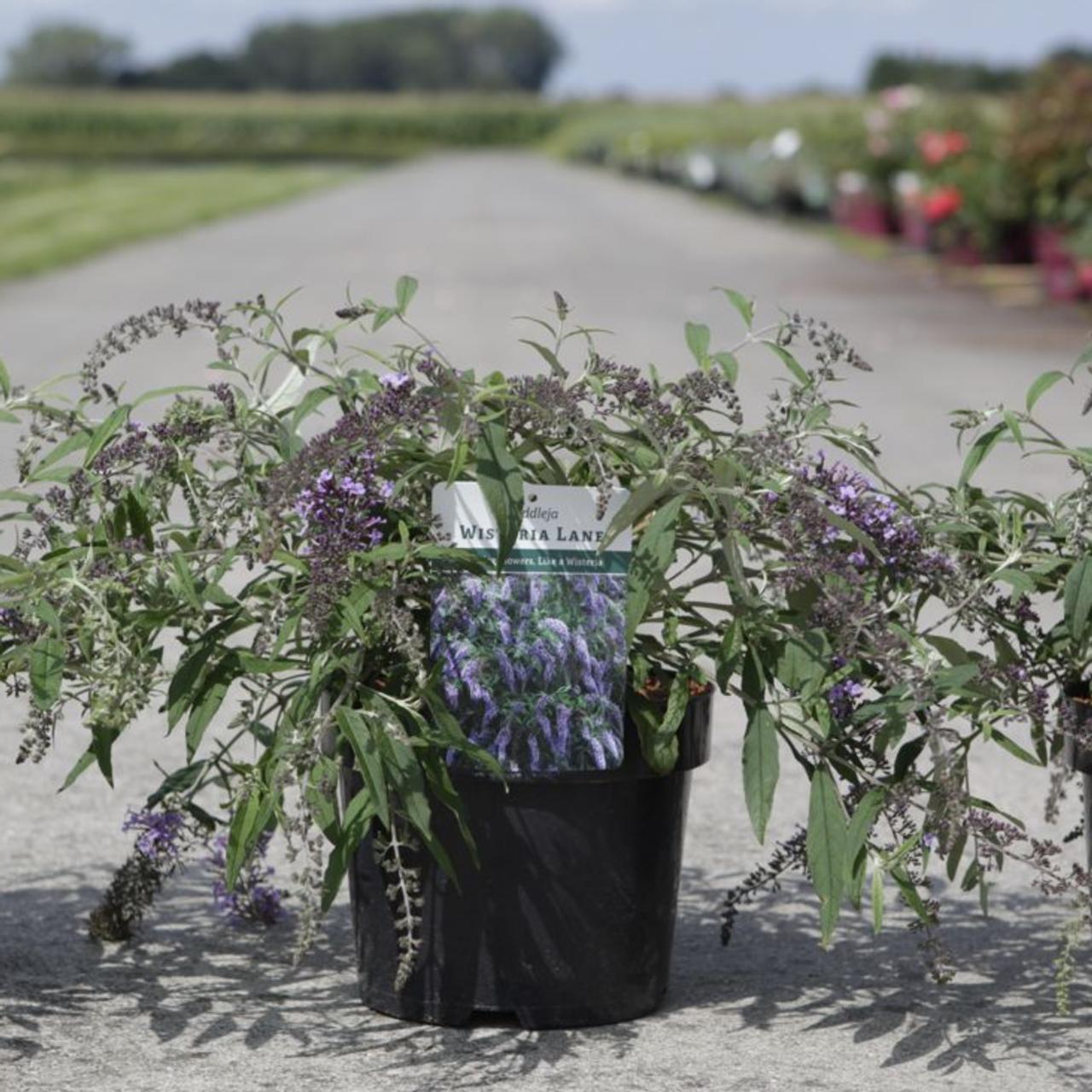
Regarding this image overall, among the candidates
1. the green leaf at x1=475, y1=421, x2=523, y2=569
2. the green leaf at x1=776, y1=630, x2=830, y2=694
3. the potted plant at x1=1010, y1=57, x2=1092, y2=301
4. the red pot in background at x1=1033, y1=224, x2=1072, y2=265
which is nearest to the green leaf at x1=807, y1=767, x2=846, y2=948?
A: the green leaf at x1=776, y1=630, x2=830, y2=694

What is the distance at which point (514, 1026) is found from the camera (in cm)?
369

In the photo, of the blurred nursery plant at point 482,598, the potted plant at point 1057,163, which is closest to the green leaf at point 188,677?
the blurred nursery plant at point 482,598

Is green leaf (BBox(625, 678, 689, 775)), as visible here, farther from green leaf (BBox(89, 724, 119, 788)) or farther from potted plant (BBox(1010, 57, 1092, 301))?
potted plant (BBox(1010, 57, 1092, 301))

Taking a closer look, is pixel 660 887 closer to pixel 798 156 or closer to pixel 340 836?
pixel 340 836

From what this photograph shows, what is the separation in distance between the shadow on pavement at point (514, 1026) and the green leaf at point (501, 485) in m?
0.80

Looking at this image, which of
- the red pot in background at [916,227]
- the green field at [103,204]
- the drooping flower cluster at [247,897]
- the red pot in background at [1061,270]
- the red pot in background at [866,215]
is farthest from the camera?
the red pot in background at [866,215]

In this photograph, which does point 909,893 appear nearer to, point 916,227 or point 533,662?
point 533,662

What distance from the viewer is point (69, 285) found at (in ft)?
65.6

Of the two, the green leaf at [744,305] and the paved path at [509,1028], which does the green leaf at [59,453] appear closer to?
the paved path at [509,1028]

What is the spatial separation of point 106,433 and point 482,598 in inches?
25.5

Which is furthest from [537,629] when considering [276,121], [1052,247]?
[276,121]

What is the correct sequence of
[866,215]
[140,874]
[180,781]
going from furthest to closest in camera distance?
[866,215]
[140,874]
[180,781]

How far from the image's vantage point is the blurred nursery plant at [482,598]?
134 inches

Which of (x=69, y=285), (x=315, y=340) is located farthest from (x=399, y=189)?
(x=315, y=340)
